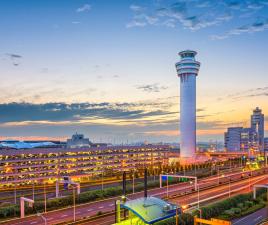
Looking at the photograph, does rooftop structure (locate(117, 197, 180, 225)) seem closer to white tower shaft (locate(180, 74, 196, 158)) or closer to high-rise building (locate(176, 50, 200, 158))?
white tower shaft (locate(180, 74, 196, 158))

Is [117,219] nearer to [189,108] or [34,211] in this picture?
[34,211]

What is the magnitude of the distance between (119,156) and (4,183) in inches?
2423

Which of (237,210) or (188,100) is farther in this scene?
(188,100)

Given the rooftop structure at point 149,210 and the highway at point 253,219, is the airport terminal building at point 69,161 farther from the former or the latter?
the rooftop structure at point 149,210

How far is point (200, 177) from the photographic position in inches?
4855

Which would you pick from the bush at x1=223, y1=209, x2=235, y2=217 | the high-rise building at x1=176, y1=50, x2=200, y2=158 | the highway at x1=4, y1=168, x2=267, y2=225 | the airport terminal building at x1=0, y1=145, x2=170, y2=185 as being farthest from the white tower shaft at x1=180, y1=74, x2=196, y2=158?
the bush at x1=223, y1=209, x2=235, y2=217

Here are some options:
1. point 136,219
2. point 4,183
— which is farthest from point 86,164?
point 136,219

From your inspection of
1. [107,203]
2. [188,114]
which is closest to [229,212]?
[107,203]

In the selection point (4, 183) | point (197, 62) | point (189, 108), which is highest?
point (197, 62)

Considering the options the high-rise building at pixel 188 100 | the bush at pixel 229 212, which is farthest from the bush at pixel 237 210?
the high-rise building at pixel 188 100

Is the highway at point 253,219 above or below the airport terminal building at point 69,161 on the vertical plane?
below

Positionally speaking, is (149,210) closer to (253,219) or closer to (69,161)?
(253,219)

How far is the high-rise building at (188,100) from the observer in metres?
172

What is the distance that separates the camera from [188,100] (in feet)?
563
